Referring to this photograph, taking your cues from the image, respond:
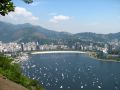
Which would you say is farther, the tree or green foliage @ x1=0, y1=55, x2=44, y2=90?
green foliage @ x1=0, y1=55, x2=44, y2=90

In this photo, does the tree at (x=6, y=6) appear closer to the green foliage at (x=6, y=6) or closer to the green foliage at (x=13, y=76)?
the green foliage at (x=6, y=6)

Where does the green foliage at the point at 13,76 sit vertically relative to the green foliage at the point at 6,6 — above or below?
below

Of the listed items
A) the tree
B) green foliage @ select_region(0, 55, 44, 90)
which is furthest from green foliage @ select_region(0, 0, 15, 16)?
green foliage @ select_region(0, 55, 44, 90)

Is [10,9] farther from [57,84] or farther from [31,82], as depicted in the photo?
[57,84]

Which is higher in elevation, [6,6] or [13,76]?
[6,6]

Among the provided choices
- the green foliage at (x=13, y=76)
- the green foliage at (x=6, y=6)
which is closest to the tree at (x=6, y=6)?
the green foliage at (x=6, y=6)

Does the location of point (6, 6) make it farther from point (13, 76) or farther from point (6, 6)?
point (13, 76)

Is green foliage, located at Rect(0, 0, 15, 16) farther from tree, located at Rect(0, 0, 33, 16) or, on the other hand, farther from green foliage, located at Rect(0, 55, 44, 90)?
green foliage, located at Rect(0, 55, 44, 90)

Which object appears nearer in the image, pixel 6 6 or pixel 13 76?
pixel 6 6

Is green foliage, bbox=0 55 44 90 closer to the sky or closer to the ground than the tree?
closer to the ground

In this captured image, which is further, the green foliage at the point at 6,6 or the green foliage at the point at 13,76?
the green foliage at the point at 13,76

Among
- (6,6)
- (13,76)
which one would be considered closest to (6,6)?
(6,6)
